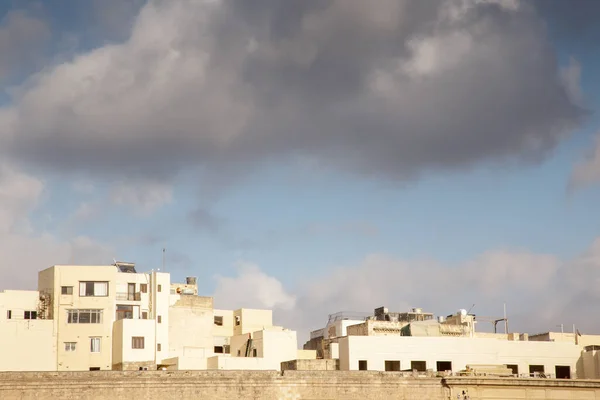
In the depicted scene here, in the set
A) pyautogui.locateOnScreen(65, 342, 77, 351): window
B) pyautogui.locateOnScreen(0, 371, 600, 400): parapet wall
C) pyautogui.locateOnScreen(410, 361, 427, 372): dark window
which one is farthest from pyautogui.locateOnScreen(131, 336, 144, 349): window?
pyautogui.locateOnScreen(410, 361, 427, 372): dark window

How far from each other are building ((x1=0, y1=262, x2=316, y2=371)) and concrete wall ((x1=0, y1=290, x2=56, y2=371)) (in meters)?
0.07

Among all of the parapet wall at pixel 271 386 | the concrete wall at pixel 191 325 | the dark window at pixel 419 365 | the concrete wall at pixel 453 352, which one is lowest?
the parapet wall at pixel 271 386

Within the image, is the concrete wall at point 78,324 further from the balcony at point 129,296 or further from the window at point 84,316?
the balcony at point 129,296

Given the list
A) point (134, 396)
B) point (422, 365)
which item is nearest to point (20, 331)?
point (134, 396)

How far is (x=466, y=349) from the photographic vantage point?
76.2 meters

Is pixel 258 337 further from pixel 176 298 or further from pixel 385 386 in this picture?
pixel 385 386

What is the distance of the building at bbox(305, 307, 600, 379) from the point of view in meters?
73.9

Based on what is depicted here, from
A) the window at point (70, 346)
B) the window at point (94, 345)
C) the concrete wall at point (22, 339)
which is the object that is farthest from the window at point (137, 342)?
the concrete wall at point (22, 339)

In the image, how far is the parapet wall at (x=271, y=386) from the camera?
189 ft

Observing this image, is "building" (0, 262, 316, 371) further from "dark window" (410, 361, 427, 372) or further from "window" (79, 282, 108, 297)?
"dark window" (410, 361, 427, 372)

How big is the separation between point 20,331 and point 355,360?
24767 millimetres

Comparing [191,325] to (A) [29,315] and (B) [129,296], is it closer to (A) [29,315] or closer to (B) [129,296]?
(B) [129,296]

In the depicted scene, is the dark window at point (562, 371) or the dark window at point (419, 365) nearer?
the dark window at point (419, 365)

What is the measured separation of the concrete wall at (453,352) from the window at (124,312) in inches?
675
